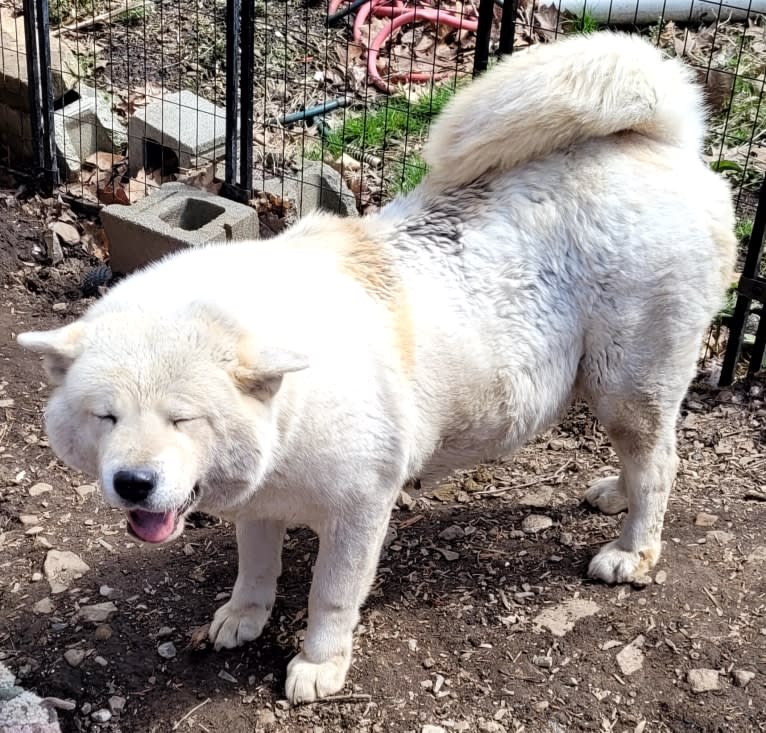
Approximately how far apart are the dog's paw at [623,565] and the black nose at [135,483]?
2258 millimetres

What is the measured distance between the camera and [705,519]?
4.84 m

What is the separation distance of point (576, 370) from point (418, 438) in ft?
2.50

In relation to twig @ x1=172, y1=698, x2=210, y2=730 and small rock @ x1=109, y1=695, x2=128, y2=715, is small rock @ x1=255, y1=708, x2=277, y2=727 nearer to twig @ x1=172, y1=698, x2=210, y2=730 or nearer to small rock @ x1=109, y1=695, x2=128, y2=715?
twig @ x1=172, y1=698, x2=210, y2=730

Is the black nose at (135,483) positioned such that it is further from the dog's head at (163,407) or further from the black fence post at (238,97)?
the black fence post at (238,97)

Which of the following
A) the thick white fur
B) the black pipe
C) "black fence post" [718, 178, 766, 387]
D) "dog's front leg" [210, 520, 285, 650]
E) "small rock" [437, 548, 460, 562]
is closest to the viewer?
the thick white fur

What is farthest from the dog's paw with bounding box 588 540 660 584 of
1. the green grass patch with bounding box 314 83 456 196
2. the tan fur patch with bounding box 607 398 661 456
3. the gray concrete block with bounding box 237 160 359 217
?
the green grass patch with bounding box 314 83 456 196

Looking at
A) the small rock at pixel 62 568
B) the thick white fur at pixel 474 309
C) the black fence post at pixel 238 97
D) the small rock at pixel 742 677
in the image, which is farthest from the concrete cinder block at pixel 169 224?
the small rock at pixel 742 677

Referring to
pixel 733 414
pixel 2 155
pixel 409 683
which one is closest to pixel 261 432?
pixel 409 683

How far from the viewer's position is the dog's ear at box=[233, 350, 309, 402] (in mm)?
3115

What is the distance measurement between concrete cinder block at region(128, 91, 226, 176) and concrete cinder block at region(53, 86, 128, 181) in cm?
34

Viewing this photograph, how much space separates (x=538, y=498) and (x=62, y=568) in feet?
7.18

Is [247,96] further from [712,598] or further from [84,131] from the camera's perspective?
[712,598]

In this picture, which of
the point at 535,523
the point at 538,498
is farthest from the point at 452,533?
the point at 538,498

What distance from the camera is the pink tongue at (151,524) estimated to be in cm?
321
